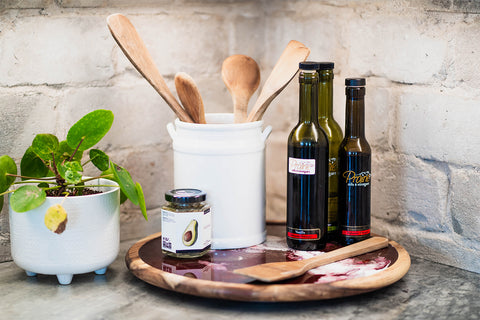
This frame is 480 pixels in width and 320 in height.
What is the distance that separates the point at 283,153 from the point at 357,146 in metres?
0.38

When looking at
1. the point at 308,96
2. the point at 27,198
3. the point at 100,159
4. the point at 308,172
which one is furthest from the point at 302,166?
the point at 27,198

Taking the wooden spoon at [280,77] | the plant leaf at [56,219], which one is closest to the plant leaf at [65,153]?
the plant leaf at [56,219]

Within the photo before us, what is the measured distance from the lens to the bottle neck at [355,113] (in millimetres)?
1076

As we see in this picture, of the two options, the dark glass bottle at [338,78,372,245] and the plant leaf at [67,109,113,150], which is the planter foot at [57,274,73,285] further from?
the dark glass bottle at [338,78,372,245]

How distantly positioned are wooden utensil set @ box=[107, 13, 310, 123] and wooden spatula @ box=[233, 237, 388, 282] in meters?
0.28

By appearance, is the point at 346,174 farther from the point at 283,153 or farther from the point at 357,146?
the point at 283,153

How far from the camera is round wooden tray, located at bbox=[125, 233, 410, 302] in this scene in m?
0.88

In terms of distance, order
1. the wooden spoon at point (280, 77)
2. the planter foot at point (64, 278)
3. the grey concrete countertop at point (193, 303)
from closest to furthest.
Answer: the grey concrete countertop at point (193, 303) → the planter foot at point (64, 278) → the wooden spoon at point (280, 77)

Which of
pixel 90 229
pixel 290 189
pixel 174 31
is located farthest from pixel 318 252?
pixel 174 31

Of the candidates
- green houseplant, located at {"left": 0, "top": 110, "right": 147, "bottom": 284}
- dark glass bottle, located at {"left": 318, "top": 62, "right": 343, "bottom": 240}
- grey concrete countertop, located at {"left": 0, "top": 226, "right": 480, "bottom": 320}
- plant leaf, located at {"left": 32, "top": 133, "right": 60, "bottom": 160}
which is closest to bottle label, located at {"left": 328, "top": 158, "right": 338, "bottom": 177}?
dark glass bottle, located at {"left": 318, "top": 62, "right": 343, "bottom": 240}

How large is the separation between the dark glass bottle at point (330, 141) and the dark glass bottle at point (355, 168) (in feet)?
0.11

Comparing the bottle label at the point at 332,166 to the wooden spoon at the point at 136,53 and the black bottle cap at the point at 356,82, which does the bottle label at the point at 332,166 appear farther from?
the wooden spoon at the point at 136,53

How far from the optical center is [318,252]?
3.51ft

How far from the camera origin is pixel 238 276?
0.95 m
